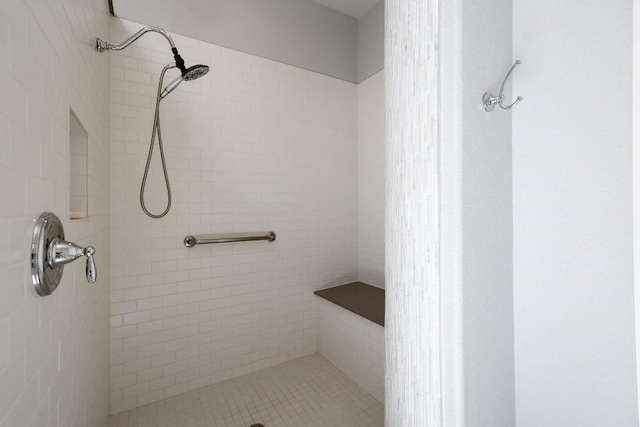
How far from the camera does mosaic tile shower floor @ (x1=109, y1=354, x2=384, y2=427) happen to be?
154 centimetres

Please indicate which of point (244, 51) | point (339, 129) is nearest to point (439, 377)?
point (339, 129)

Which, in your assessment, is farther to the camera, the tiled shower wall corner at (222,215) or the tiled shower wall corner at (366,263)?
the tiled shower wall corner at (366,263)

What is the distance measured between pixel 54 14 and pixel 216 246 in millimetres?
1391

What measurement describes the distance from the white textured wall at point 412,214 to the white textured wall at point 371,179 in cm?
130

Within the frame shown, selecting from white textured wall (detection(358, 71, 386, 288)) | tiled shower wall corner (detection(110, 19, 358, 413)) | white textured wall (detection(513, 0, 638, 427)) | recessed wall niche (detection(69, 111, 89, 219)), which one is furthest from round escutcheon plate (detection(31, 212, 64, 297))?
white textured wall (detection(358, 71, 386, 288))

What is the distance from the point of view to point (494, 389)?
0.91 meters

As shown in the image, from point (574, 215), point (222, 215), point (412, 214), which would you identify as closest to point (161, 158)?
point (222, 215)

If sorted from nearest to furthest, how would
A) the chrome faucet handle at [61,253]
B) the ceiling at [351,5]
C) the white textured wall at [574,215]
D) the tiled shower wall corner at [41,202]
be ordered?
the tiled shower wall corner at [41,202] → the chrome faucet handle at [61,253] → the white textured wall at [574,215] → the ceiling at [351,5]

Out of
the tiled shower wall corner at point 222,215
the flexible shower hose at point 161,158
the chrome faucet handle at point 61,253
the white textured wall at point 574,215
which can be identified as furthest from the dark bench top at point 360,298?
the chrome faucet handle at point 61,253

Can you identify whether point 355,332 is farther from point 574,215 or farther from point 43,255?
point 43,255

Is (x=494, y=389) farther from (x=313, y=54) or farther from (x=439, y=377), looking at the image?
(x=313, y=54)

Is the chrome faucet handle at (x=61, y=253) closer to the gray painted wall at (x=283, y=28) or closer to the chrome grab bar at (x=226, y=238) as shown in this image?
the chrome grab bar at (x=226, y=238)

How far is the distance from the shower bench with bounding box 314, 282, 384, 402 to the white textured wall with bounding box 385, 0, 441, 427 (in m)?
0.73

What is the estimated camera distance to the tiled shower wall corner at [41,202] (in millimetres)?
468
